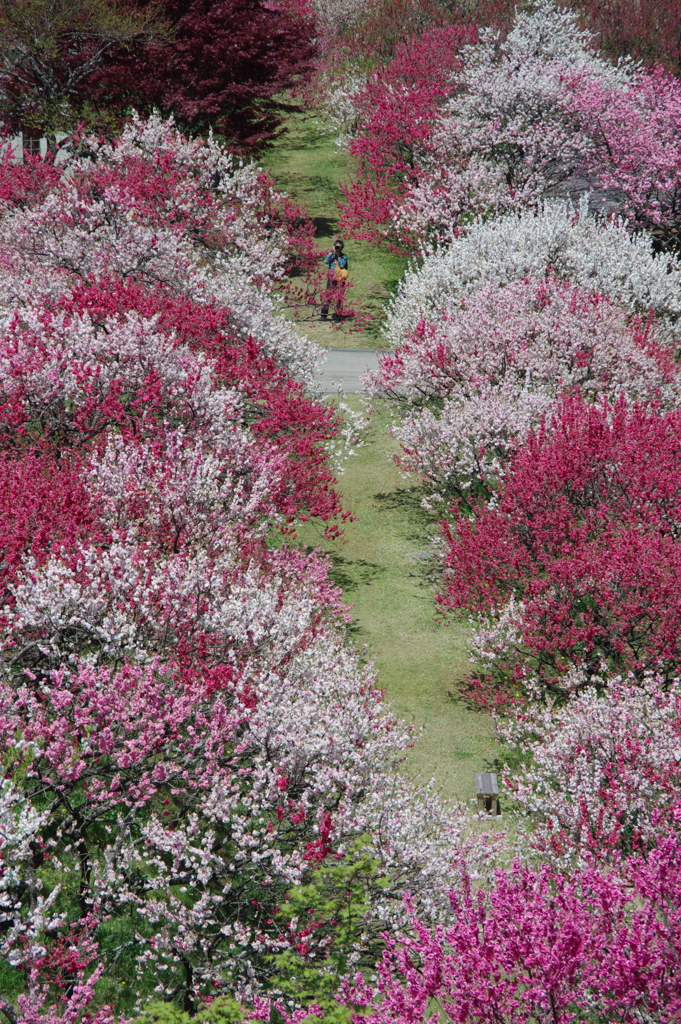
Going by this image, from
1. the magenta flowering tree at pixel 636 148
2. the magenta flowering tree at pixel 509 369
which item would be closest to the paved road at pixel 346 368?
the magenta flowering tree at pixel 509 369

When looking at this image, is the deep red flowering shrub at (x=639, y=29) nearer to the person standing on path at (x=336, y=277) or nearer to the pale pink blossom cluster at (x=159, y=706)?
the person standing on path at (x=336, y=277)

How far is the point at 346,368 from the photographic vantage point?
28.9m

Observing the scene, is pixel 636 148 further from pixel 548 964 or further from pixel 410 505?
pixel 548 964

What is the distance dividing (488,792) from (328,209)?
31728mm

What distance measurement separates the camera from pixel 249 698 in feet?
38.6

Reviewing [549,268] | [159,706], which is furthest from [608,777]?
[549,268]

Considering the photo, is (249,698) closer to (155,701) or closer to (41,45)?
(155,701)

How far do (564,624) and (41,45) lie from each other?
26071 millimetres

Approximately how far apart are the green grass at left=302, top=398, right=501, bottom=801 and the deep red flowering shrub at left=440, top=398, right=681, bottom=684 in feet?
3.36

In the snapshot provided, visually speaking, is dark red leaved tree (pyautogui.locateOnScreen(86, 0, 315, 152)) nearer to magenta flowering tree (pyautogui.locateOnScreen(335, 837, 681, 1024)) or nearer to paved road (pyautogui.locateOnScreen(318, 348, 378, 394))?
paved road (pyautogui.locateOnScreen(318, 348, 378, 394))

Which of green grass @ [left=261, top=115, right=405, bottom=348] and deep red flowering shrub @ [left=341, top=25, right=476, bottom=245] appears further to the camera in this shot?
deep red flowering shrub @ [left=341, top=25, right=476, bottom=245]

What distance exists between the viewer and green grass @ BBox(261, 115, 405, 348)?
103ft

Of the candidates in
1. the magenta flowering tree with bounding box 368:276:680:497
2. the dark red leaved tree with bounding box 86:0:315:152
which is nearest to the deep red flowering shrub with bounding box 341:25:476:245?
the dark red leaved tree with bounding box 86:0:315:152

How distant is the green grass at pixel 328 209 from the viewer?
3153 centimetres
